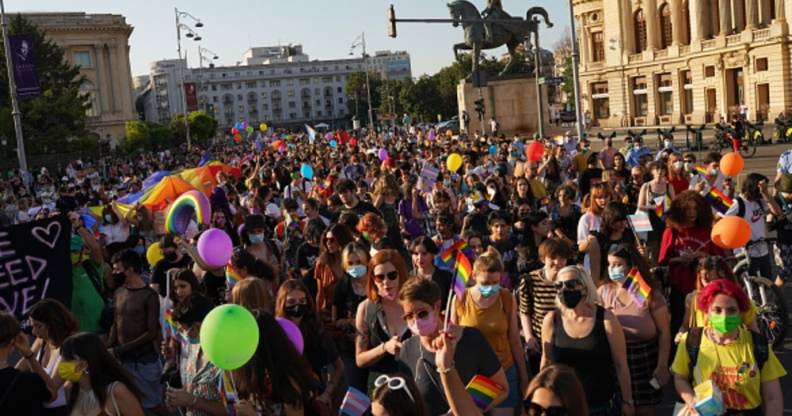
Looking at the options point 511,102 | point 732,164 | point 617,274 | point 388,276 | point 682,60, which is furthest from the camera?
point 682,60

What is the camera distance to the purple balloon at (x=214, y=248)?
738 cm

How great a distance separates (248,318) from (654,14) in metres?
61.8

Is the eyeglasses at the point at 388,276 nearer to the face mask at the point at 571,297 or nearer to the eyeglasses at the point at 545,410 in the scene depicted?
the face mask at the point at 571,297

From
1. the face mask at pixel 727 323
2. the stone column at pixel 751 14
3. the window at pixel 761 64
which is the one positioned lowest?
the face mask at pixel 727 323

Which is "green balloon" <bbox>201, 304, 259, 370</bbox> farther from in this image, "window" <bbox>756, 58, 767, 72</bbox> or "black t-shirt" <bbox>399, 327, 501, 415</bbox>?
"window" <bbox>756, 58, 767, 72</bbox>

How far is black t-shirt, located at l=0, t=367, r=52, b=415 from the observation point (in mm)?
4574

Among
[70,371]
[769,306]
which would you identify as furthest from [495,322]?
[769,306]

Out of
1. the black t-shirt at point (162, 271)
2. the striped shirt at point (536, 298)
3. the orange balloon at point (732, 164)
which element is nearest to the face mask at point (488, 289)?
the striped shirt at point (536, 298)

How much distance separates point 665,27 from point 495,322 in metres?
60.5

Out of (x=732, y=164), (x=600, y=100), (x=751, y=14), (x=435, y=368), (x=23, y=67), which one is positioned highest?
(x=751, y=14)

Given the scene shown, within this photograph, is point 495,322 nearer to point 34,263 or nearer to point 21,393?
point 21,393

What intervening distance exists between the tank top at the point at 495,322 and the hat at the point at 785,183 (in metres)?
5.81

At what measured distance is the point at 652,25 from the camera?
2420 inches

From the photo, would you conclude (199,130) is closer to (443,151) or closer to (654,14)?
(654,14)
